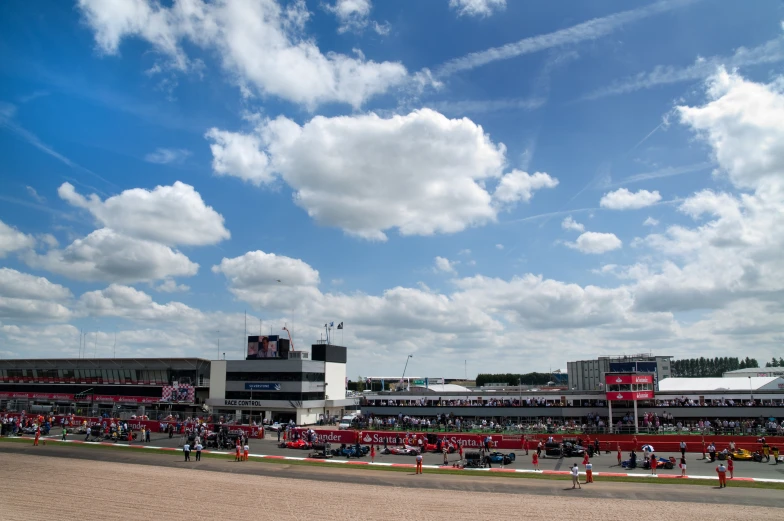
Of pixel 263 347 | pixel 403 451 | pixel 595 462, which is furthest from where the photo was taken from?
pixel 263 347

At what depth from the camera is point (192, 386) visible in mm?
80438

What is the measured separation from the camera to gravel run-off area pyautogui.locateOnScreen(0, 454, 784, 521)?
2736cm

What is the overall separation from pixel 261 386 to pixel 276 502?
47.4 meters

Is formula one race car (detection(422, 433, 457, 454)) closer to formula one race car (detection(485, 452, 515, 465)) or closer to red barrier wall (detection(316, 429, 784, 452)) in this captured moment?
red barrier wall (detection(316, 429, 784, 452))

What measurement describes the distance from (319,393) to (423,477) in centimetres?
4275

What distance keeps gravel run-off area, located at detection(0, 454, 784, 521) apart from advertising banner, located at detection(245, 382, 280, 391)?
37209mm

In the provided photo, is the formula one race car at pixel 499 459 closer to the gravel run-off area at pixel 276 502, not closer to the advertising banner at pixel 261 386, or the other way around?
the gravel run-off area at pixel 276 502

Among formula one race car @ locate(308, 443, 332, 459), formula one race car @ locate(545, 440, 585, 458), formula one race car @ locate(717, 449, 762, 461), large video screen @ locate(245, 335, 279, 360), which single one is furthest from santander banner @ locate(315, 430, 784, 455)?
large video screen @ locate(245, 335, 279, 360)

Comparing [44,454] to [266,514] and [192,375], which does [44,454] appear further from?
[192,375]

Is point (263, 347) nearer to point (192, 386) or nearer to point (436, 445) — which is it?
point (192, 386)

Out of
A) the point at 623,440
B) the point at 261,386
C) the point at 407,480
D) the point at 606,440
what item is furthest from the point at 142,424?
the point at 623,440

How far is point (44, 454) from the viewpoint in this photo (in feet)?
155

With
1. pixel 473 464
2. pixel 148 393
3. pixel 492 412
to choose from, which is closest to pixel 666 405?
pixel 492 412

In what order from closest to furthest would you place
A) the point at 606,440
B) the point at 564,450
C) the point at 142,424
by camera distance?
Result: the point at 564,450 → the point at 606,440 → the point at 142,424
